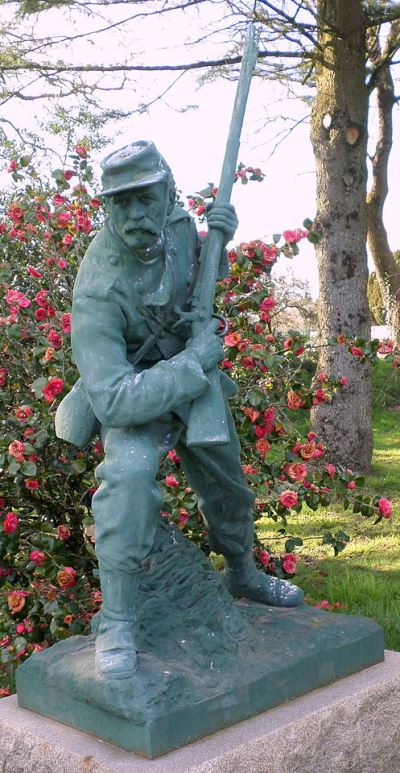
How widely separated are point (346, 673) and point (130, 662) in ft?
2.44

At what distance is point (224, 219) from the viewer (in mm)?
2631

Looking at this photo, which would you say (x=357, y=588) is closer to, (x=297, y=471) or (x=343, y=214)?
(x=297, y=471)

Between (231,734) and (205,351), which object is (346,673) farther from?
(205,351)

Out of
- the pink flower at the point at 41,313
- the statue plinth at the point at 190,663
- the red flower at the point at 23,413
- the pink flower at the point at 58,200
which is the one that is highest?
the pink flower at the point at 58,200

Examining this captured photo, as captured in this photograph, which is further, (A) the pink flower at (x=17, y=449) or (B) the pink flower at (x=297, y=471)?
(B) the pink flower at (x=297, y=471)

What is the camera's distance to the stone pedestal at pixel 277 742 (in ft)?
7.09

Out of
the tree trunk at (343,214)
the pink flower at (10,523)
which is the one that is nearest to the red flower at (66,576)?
the pink flower at (10,523)

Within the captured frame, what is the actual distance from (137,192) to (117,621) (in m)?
1.14

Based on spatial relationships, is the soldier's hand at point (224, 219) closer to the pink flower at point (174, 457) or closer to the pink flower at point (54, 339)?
the pink flower at point (54, 339)

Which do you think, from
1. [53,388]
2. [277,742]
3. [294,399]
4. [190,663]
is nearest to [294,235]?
[294,399]

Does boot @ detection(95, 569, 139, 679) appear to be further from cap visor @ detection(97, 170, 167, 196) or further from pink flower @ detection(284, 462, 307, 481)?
pink flower @ detection(284, 462, 307, 481)

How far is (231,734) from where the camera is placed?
7.48ft

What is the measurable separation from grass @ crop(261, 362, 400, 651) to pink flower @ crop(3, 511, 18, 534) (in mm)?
1227

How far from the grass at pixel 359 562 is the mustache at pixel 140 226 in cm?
219
